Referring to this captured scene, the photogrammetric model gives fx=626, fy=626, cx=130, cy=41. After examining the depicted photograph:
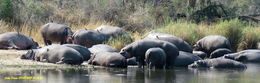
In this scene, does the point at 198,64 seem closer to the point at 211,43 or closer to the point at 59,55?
the point at 59,55

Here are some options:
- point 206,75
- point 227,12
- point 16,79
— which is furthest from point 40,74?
point 227,12

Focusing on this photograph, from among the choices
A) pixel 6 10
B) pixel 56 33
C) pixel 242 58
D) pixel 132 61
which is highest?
pixel 6 10

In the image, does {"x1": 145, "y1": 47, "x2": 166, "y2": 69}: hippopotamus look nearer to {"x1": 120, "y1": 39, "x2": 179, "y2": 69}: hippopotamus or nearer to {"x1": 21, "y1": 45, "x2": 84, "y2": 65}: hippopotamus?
{"x1": 120, "y1": 39, "x2": 179, "y2": 69}: hippopotamus

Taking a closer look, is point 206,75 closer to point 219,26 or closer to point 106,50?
point 106,50

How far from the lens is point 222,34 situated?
2650 cm

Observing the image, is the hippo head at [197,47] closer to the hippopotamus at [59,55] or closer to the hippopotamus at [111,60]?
the hippopotamus at [111,60]

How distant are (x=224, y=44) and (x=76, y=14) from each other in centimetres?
898

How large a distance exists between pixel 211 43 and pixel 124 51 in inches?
251

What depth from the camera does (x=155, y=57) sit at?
60.1 feet

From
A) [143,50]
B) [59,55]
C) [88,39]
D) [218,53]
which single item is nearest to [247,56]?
[218,53]

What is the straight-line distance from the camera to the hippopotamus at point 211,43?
24.2m

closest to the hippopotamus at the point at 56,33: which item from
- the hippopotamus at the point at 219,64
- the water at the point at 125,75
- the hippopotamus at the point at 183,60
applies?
the hippopotamus at the point at 183,60

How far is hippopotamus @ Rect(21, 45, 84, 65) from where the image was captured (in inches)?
712

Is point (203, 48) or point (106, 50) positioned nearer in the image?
point (106, 50)
